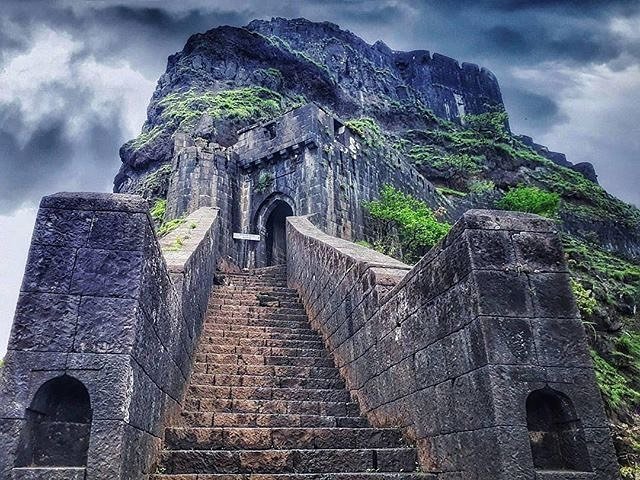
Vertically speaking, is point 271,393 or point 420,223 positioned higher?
point 420,223

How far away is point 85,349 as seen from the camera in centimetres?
278

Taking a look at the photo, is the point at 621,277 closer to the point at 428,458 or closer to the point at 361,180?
the point at 361,180

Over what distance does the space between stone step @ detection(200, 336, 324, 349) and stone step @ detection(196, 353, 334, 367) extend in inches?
18.6

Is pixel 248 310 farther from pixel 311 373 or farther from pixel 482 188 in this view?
pixel 482 188

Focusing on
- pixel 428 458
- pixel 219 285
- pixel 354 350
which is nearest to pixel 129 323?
pixel 428 458

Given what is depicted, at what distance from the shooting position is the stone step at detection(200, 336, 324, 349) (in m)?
6.79

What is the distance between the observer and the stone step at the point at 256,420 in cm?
460

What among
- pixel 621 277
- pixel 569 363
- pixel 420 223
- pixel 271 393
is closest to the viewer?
pixel 569 363

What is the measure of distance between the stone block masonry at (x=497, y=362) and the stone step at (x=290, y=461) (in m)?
0.26

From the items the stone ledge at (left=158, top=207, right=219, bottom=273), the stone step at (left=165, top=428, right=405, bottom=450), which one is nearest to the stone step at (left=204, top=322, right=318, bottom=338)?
the stone ledge at (left=158, top=207, right=219, bottom=273)

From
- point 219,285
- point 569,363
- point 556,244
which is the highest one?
point 219,285

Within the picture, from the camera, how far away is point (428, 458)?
381 cm

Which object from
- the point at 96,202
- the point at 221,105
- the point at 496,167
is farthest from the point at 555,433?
the point at 496,167

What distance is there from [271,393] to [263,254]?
1081cm
